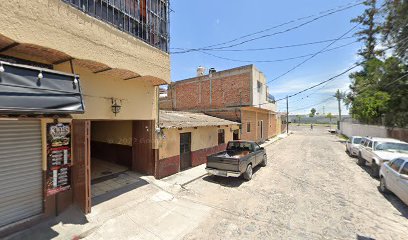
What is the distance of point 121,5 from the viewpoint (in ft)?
19.8

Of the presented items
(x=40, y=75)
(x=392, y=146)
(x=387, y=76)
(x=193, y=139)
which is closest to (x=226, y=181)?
(x=193, y=139)

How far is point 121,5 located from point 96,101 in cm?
321

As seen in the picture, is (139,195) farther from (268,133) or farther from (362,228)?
(268,133)

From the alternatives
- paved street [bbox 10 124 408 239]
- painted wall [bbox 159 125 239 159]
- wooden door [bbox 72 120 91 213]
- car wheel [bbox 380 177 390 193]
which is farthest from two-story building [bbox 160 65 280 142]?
wooden door [bbox 72 120 91 213]

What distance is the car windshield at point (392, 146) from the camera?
9256 millimetres

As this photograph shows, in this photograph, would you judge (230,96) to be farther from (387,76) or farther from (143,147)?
(387,76)

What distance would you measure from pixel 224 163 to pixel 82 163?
541 cm

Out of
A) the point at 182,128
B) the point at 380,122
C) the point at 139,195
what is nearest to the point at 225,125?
the point at 182,128

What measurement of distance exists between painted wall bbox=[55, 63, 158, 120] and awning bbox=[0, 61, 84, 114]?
3.42 ft

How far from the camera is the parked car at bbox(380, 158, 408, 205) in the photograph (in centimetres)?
570

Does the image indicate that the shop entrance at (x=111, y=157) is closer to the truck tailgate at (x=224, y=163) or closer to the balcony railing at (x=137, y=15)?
the truck tailgate at (x=224, y=163)

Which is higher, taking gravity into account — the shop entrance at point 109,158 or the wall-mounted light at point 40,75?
the wall-mounted light at point 40,75

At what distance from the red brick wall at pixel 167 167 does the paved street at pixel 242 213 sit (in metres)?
0.63

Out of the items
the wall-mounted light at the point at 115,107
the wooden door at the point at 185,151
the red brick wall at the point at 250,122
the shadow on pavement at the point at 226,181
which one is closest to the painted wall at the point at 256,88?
the red brick wall at the point at 250,122
